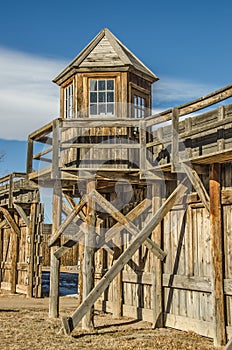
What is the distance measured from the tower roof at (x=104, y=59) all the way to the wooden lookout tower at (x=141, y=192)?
29 millimetres

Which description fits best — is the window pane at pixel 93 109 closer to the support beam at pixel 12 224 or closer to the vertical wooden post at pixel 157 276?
the vertical wooden post at pixel 157 276

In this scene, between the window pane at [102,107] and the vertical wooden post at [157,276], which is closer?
the vertical wooden post at [157,276]

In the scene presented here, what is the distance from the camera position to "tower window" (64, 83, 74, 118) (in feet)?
42.8

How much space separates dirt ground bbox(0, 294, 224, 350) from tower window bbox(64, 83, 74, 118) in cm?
542

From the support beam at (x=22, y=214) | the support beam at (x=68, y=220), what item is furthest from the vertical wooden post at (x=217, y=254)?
the support beam at (x=22, y=214)

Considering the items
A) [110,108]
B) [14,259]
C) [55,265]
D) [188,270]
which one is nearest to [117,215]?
[188,270]

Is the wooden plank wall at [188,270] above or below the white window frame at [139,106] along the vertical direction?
below

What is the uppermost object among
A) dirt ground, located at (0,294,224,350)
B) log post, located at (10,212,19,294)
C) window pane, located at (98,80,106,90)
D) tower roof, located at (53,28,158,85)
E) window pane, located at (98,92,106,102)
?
tower roof, located at (53,28,158,85)

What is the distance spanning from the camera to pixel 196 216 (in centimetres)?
1018

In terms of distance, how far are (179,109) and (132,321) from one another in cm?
528

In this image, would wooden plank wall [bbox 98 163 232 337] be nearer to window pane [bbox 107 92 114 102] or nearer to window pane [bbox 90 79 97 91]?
window pane [bbox 107 92 114 102]

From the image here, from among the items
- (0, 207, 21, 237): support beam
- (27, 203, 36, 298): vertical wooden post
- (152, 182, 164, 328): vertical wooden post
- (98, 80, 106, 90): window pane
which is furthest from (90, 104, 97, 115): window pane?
(0, 207, 21, 237): support beam

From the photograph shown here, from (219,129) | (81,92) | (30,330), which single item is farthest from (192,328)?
(81,92)

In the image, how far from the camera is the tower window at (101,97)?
1258 centimetres
